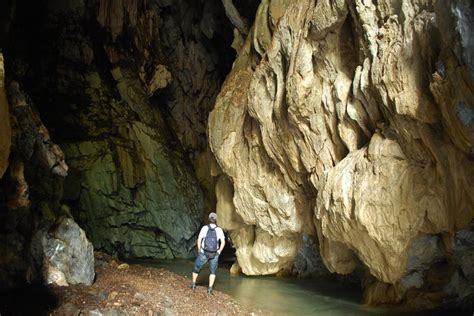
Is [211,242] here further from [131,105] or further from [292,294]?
[131,105]

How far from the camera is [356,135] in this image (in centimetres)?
1059

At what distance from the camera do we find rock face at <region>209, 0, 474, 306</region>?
788 cm

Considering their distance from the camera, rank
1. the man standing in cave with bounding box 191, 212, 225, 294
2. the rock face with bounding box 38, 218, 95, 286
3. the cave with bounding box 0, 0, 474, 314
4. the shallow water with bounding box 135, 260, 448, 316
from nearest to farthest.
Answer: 1. the cave with bounding box 0, 0, 474, 314
2. the rock face with bounding box 38, 218, 95, 286
3. the shallow water with bounding box 135, 260, 448, 316
4. the man standing in cave with bounding box 191, 212, 225, 294

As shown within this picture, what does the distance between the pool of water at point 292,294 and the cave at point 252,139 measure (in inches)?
21.1

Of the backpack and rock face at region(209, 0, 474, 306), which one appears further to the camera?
the backpack

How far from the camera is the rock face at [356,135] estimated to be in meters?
7.88

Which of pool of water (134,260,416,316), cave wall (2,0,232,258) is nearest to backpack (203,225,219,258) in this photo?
pool of water (134,260,416,316)

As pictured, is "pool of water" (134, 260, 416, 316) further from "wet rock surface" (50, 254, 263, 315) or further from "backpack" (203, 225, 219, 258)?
"backpack" (203, 225, 219, 258)

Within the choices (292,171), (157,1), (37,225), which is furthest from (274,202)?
(157,1)

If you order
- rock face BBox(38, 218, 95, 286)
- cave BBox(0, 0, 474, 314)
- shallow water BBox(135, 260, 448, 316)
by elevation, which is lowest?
shallow water BBox(135, 260, 448, 316)

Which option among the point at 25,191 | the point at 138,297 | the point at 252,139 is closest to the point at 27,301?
the point at 25,191

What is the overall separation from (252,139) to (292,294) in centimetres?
503

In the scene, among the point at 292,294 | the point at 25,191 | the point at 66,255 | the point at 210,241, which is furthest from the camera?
the point at 292,294

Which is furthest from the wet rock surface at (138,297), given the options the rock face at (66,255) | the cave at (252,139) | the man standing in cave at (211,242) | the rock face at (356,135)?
the rock face at (356,135)
